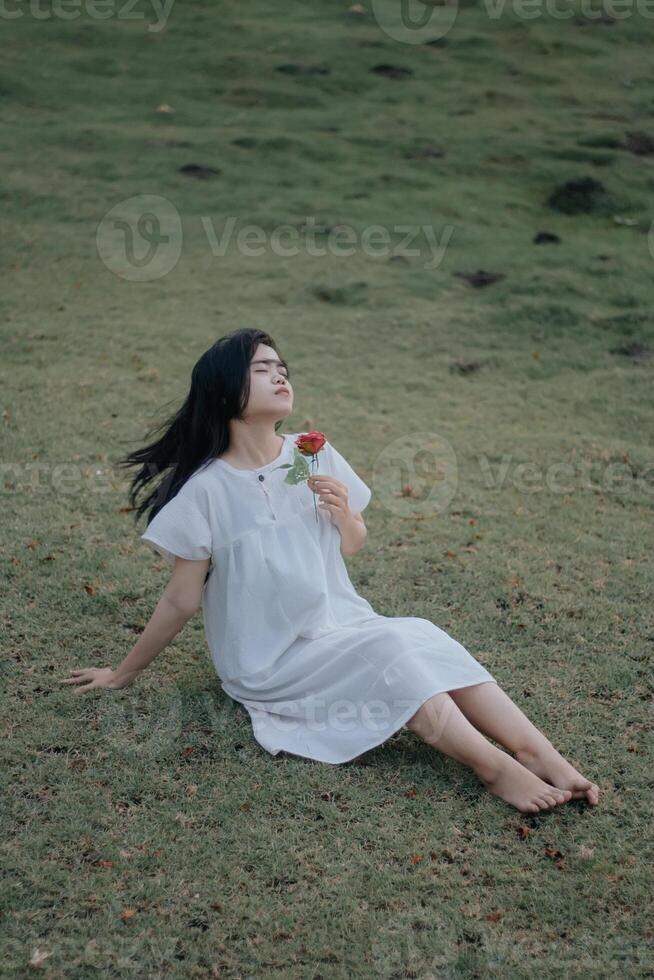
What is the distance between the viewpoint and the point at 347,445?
7.01 m

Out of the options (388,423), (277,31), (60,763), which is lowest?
(388,423)

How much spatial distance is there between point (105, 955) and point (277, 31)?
652 inches

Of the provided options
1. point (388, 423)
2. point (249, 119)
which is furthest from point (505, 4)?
point (388, 423)

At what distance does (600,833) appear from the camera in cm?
331

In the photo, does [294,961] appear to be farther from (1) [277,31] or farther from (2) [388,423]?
(1) [277,31]
